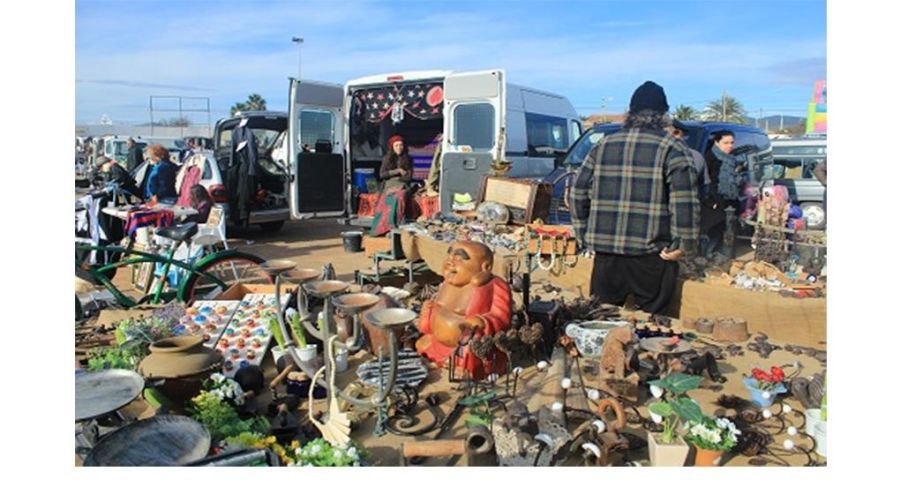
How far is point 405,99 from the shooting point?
31.8 feet

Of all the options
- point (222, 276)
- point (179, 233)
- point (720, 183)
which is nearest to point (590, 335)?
point (222, 276)

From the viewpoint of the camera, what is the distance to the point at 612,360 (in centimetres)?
367

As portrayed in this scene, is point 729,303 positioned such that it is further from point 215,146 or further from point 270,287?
point 215,146

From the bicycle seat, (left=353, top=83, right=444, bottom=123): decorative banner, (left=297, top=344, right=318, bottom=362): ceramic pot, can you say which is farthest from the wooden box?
(left=297, top=344, right=318, bottom=362): ceramic pot

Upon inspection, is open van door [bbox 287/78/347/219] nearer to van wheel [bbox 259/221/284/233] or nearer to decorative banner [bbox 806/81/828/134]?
van wheel [bbox 259/221/284/233]

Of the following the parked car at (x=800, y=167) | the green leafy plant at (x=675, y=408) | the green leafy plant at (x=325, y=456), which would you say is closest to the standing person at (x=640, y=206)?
the green leafy plant at (x=675, y=408)

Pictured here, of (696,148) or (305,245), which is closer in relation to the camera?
(696,148)

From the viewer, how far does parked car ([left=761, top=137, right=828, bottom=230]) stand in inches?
382

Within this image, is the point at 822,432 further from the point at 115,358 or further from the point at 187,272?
the point at 187,272

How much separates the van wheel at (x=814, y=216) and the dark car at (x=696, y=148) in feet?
2.30

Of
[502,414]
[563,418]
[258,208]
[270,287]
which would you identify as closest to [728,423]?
[563,418]

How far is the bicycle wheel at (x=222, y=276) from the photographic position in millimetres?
5352

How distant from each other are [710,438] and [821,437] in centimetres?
57

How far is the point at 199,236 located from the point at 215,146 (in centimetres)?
565
